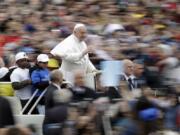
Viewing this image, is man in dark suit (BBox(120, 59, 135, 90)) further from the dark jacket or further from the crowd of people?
the dark jacket

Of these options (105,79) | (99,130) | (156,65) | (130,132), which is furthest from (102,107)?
(156,65)

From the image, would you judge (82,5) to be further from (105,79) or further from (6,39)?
(105,79)

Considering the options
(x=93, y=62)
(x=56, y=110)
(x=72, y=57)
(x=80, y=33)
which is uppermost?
(x=80, y=33)

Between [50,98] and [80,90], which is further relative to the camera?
[80,90]

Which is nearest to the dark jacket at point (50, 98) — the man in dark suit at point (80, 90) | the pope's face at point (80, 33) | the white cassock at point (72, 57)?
the man in dark suit at point (80, 90)

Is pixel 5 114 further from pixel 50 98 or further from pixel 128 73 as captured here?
pixel 128 73

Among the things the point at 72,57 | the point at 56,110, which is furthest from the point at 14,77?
the point at 56,110

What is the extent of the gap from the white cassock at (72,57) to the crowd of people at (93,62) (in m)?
0.02

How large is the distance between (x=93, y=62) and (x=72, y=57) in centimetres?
112

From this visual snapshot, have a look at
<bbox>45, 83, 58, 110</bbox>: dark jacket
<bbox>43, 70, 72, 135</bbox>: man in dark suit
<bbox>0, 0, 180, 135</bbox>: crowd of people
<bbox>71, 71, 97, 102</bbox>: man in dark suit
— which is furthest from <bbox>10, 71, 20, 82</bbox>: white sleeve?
<bbox>43, 70, 72, 135</bbox>: man in dark suit

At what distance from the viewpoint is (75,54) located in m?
13.9

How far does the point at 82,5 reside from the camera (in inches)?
807

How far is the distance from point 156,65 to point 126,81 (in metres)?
0.75

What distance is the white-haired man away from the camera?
13867 millimetres
